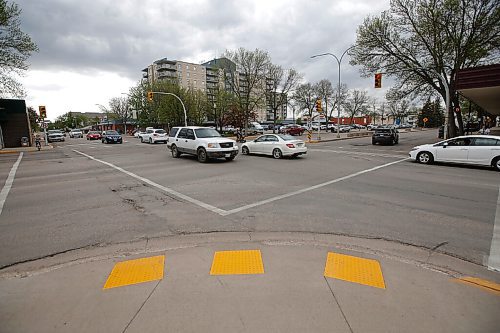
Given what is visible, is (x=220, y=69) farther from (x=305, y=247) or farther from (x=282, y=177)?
(x=305, y=247)

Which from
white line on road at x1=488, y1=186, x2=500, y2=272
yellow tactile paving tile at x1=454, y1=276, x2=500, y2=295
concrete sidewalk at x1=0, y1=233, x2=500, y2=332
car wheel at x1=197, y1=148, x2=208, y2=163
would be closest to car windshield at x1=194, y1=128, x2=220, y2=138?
car wheel at x1=197, y1=148, x2=208, y2=163

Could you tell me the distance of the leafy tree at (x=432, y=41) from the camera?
21672 millimetres

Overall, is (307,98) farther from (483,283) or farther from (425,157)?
(483,283)

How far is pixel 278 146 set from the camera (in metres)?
15.8

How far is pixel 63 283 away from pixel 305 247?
10.9 ft

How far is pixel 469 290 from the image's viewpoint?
318 cm

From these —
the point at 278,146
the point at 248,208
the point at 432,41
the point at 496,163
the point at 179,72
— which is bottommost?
the point at 248,208

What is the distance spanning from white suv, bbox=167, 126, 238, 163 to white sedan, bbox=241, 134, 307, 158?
7.57ft

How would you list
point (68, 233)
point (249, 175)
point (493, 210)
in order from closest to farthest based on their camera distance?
point (68, 233) → point (493, 210) → point (249, 175)

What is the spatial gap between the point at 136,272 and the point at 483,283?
4414 mm

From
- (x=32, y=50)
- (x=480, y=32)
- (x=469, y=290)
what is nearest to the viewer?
(x=469, y=290)

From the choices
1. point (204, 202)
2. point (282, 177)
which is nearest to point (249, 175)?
point (282, 177)

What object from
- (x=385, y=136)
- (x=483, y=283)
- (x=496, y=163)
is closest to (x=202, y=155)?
(x=483, y=283)

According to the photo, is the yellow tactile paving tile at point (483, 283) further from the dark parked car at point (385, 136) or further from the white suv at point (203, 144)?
the dark parked car at point (385, 136)
